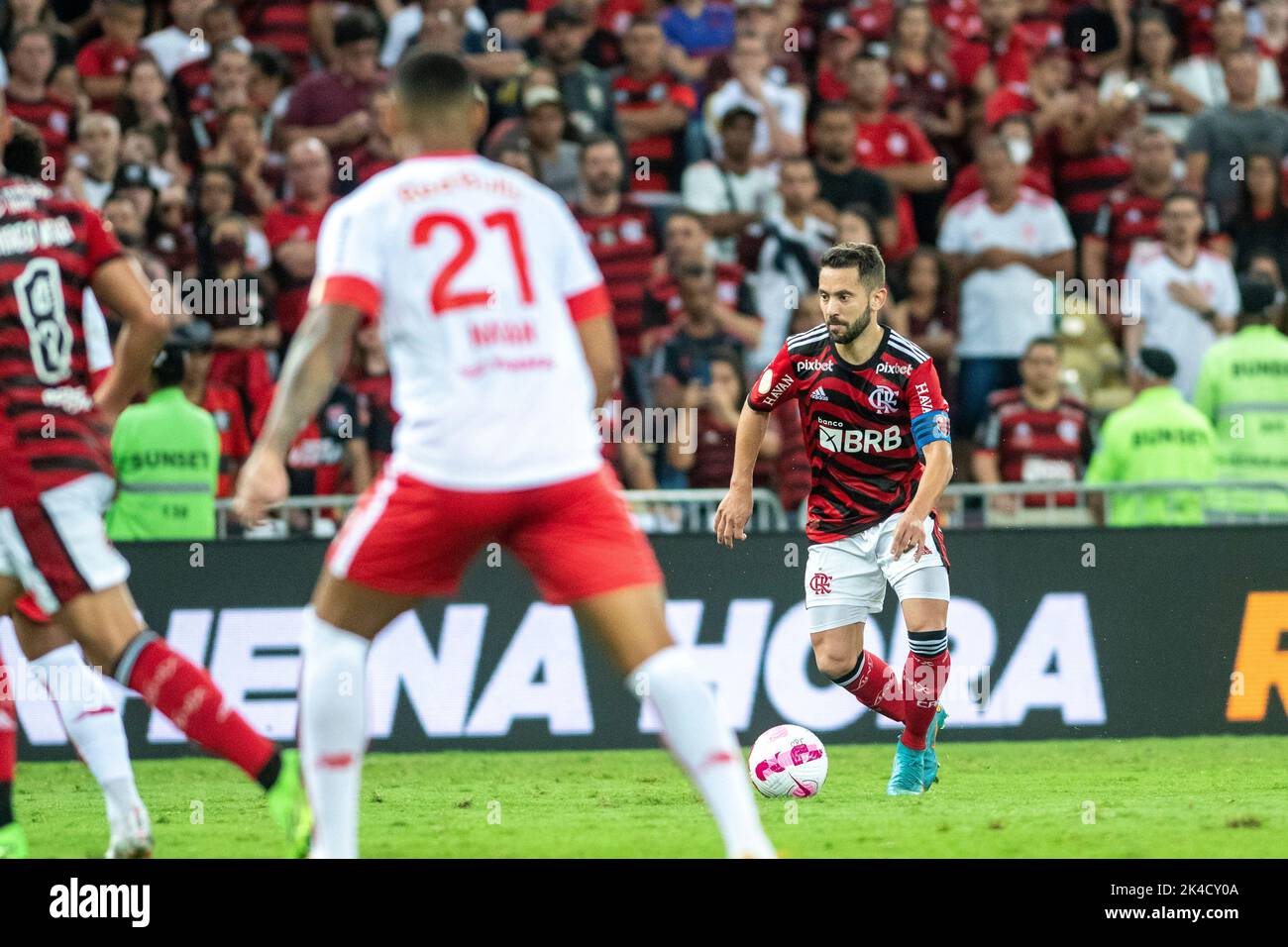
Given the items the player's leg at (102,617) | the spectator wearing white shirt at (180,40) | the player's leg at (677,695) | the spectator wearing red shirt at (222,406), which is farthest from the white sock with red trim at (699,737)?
the spectator wearing white shirt at (180,40)

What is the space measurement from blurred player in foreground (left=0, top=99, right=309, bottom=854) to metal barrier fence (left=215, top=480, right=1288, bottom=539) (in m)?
5.20

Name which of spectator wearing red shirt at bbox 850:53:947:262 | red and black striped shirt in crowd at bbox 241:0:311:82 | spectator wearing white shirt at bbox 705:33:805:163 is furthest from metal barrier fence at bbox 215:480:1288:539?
red and black striped shirt in crowd at bbox 241:0:311:82

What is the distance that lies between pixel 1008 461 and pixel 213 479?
16.6 feet

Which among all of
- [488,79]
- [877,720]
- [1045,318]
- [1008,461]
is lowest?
[877,720]

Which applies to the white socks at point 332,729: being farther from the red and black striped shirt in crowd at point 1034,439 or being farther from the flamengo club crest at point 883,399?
the red and black striped shirt in crowd at point 1034,439

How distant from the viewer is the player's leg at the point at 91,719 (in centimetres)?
706

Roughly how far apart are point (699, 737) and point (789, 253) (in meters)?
8.68

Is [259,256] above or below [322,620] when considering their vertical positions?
above

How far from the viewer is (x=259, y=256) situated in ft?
45.4

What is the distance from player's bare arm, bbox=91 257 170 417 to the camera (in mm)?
7000

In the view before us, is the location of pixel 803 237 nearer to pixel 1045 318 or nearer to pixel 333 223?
pixel 1045 318

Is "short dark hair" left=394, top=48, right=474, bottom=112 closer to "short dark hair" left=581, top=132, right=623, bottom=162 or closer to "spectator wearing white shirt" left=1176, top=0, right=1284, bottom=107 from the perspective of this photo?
"short dark hair" left=581, top=132, right=623, bottom=162

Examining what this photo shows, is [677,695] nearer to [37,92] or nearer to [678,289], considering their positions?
[678,289]
